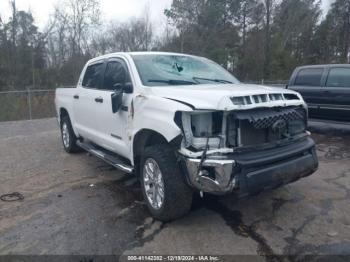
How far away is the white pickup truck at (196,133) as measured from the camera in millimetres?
3412

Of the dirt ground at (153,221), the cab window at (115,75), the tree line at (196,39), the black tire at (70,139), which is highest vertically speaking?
the tree line at (196,39)

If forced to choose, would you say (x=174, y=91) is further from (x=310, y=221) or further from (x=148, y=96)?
(x=310, y=221)

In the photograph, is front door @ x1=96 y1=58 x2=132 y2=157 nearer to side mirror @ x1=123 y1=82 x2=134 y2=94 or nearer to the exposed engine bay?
side mirror @ x1=123 y1=82 x2=134 y2=94

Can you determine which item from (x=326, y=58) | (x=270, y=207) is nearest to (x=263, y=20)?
(x=326, y=58)

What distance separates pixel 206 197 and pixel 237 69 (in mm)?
31780

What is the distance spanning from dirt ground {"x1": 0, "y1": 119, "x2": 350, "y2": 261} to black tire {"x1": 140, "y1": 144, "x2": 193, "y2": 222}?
202 millimetres

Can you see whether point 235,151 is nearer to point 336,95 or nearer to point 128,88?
point 128,88

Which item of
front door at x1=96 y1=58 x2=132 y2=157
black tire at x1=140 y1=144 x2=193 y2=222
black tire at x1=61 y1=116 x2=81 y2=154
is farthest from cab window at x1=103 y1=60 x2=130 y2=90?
black tire at x1=61 y1=116 x2=81 y2=154

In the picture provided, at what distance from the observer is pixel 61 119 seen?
7703mm

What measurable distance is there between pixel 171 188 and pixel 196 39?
2936 centimetres

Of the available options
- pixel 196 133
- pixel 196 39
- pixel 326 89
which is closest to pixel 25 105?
pixel 326 89

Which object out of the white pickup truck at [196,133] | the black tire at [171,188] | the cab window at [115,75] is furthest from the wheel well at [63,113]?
the black tire at [171,188]

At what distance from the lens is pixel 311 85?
909 cm

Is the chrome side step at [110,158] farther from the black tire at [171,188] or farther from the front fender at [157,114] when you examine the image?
the black tire at [171,188]
